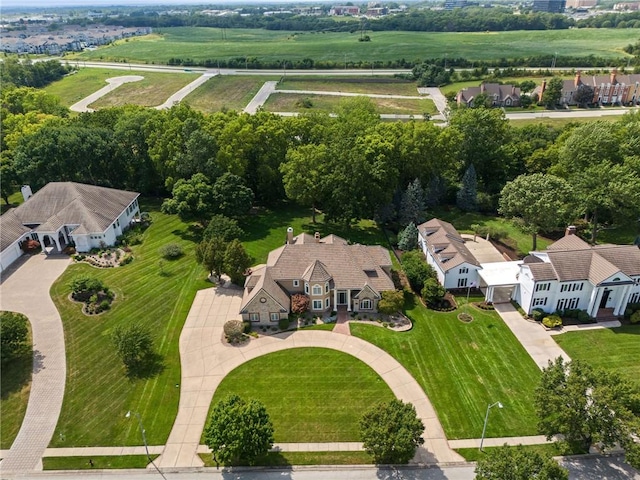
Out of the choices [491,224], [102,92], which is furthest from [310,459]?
[102,92]

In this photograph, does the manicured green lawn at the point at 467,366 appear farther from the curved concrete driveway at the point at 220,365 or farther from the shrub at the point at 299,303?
the shrub at the point at 299,303

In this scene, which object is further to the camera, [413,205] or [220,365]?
[413,205]

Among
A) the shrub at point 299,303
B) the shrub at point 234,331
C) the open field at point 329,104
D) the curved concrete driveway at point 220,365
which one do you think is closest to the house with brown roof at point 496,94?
the open field at point 329,104

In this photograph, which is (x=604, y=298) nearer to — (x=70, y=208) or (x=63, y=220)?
(x=63, y=220)

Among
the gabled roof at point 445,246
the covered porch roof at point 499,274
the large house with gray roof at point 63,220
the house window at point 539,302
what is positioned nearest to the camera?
the house window at point 539,302

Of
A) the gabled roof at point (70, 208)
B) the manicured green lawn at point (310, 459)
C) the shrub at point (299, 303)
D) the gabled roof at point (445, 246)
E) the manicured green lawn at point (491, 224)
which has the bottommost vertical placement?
the manicured green lawn at point (310, 459)

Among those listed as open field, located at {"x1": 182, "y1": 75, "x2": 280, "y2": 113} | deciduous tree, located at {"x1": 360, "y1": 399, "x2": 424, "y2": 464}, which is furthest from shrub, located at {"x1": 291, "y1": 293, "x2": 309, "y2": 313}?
open field, located at {"x1": 182, "y1": 75, "x2": 280, "y2": 113}
